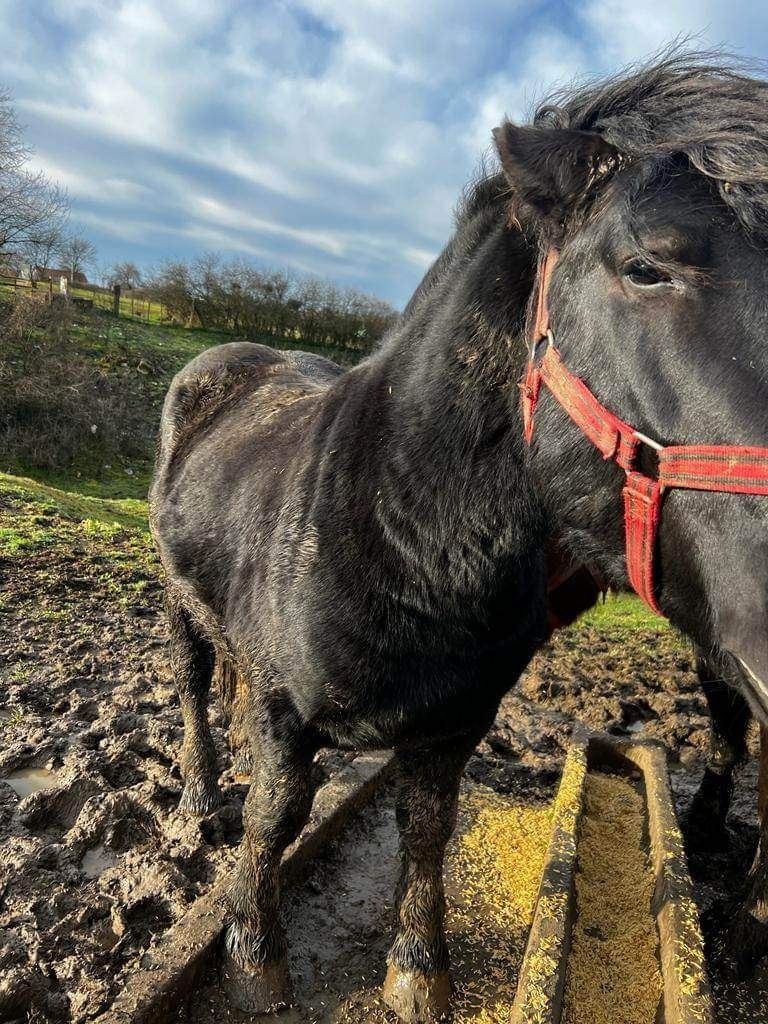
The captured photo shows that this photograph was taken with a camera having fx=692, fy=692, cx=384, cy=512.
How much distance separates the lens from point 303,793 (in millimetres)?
2547

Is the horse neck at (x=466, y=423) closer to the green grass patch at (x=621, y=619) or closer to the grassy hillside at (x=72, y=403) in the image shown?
the green grass patch at (x=621, y=619)

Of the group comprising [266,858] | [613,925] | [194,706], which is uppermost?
[266,858]

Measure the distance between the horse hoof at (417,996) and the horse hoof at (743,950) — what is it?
4.59 ft

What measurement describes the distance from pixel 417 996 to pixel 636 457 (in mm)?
2292

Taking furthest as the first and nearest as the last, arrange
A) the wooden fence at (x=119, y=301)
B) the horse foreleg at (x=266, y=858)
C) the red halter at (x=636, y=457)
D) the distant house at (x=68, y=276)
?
the distant house at (x=68, y=276) → the wooden fence at (x=119, y=301) → the horse foreleg at (x=266, y=858) → the red halter at (x=636, y=457)

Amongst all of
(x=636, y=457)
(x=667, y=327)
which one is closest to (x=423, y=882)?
(x=636, y=457)

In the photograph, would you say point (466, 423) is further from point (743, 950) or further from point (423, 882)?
point (743, 950)

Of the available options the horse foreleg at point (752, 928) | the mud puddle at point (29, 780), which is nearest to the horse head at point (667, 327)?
the horse foreleg at point (752, 928)

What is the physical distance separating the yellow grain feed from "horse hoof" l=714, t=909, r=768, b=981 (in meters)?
0.40

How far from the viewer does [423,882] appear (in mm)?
2740

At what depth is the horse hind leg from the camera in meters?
3.63

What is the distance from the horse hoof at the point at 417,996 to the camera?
103 inches

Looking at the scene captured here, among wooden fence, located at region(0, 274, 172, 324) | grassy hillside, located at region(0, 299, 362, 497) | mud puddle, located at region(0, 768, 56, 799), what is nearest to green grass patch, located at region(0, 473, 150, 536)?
grassy hillside, located at region(0, 299, 362, 497)

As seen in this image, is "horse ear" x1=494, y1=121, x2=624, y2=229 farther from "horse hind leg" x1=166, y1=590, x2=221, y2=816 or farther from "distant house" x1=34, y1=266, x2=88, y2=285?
"distant house" x1=34, y1=266, x2=88, y2=285
